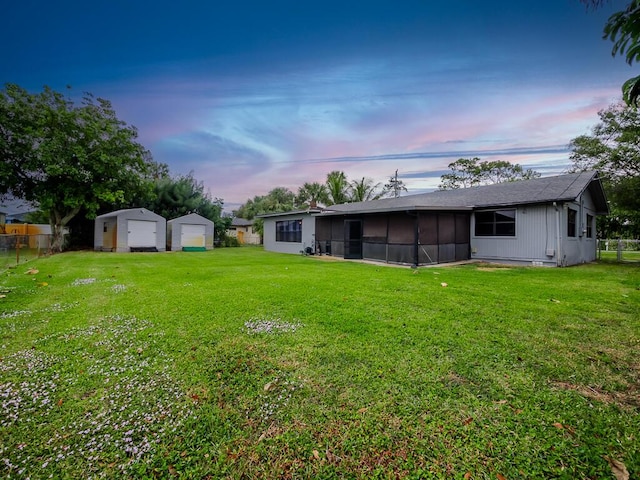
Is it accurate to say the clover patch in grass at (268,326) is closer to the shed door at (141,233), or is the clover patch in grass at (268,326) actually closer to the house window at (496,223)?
the house window at (496,223)

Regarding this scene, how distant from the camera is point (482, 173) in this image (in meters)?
33.9

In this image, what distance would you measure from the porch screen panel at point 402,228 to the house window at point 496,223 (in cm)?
400

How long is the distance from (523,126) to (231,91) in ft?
Answer: 47.2

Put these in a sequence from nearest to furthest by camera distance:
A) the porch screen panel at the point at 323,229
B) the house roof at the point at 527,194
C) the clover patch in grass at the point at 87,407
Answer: the clover patch in grass at the point at 87,407 < the house roof at the point at 527,194 < the porch screen panel at the point at 323,229

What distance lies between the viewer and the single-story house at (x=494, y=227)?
1142cm

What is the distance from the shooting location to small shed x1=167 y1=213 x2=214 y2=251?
2181 cm

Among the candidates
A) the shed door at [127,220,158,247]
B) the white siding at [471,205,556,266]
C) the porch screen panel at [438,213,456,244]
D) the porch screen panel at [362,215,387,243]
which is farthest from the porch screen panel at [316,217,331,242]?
the shed door at [127,220,158,247]

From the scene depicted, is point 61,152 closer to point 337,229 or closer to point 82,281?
point 82,281

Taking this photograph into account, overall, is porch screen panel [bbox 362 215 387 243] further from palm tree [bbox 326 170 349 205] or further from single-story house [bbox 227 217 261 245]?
single-story house [bbox 227 217 261 245]

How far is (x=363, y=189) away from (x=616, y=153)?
1957cm

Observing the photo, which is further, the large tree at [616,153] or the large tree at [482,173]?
the large tree at [482,173]

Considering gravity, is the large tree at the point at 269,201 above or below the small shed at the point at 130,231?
above

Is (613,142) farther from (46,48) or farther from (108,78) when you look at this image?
(46,48)

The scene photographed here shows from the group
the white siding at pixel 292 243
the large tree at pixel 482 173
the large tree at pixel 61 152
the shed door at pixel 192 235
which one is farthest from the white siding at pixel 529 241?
the large tree at pixel 482 173
